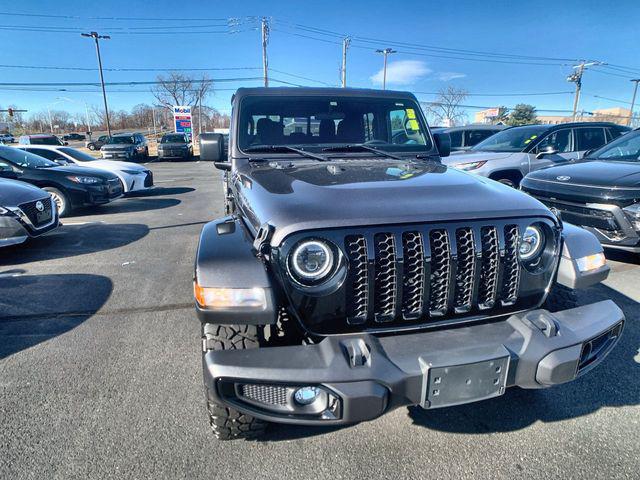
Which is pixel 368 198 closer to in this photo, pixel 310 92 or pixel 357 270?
pixel 357 270

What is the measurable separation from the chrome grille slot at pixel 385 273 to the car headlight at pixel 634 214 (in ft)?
13.0

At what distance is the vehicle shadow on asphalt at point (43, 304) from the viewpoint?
10.6 ft

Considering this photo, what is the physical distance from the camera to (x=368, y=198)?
1912 mm

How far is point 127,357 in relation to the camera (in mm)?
2924

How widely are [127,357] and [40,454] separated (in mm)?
941

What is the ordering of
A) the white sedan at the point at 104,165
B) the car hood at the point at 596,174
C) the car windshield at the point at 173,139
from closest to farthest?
1. the car hood at the point at 596,174
2. the white sedan at the point at 104,165
3. the car windshield at the point at 173,139

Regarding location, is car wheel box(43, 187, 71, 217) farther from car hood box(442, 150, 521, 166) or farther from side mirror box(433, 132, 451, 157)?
car hood box(442, 150, 521, 166)

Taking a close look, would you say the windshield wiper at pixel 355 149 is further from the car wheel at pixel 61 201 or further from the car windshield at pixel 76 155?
the car windshield at pixel 76 155

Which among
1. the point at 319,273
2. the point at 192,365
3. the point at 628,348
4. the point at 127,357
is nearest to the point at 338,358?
the point at 319,273

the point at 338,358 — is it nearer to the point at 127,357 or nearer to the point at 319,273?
the point at 319,273

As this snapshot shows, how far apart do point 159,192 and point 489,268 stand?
11.4m

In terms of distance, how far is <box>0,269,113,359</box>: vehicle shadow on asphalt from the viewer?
324cm

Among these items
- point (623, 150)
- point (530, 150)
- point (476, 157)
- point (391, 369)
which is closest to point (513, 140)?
point (530, 150)

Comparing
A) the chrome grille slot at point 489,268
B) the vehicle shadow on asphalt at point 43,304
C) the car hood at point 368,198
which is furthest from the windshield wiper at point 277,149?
the vehicle shadow on asphalt at point 43,304
